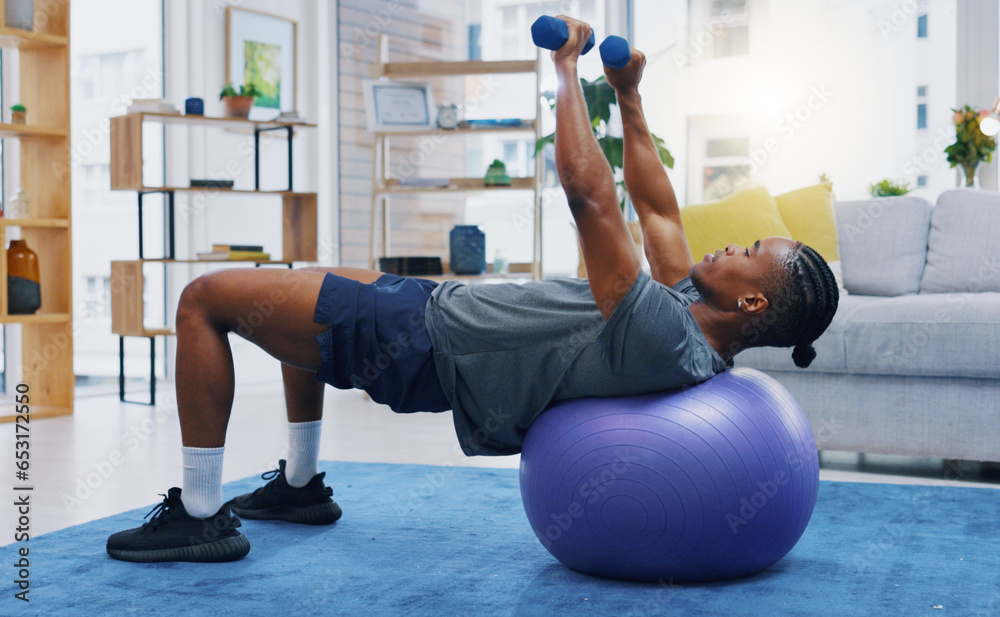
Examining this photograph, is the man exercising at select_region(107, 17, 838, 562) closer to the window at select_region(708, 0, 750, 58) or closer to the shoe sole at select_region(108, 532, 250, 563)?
the shoe sole at select_region(108, 532, 250, 563)

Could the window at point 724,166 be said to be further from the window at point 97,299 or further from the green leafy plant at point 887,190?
the window at point 97,299

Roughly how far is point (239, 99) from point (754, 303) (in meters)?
3.26

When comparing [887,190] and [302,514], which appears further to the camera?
[887,190]

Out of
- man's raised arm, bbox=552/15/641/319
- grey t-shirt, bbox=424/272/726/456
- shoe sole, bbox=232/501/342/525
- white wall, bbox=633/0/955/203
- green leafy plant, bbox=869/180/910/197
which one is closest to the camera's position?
man's raised arm, bbox=552/15/641/319

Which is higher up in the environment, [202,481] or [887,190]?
[887,190]

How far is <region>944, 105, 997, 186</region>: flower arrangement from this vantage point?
156 inches

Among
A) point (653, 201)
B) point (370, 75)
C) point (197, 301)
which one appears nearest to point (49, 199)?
point (370, 75)

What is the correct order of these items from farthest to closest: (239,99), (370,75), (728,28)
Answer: (370,75) → (728,28) → (239,99)

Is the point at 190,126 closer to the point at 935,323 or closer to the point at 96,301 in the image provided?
the point at 96,301

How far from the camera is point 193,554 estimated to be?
1.72 m

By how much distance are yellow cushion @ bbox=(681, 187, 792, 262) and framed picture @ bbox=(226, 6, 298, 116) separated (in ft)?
8.05

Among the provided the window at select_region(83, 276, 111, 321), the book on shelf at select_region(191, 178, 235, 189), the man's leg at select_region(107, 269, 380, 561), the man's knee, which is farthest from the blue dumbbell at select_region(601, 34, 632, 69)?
the window at select_region(83, 276, 111, 321)

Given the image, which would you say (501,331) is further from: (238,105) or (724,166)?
(724,166)

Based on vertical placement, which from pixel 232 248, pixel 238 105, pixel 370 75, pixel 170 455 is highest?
pixel 370 75
